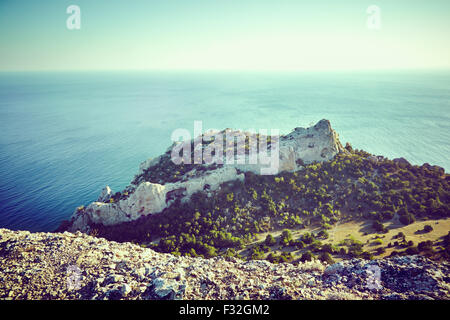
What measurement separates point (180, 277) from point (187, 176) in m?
20.8

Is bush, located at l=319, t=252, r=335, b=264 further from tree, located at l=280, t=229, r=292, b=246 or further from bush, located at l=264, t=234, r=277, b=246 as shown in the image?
bush, located at l=264, t=234, r=277, b=246

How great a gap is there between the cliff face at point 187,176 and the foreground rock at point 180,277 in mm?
11097

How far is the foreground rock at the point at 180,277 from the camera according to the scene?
46.4ft

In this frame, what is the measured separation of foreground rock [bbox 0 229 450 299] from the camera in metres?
14.1

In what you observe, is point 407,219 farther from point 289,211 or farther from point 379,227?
point 289,211

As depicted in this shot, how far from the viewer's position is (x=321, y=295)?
1455 centimetres

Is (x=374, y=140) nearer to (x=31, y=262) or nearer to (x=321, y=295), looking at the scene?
(x=321, y=295)

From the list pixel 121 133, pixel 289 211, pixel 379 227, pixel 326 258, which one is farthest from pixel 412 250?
pixel 121 133

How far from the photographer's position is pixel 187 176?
35000 millimetres

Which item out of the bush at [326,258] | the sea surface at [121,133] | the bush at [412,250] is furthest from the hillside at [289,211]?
the sea surface at [121,133]

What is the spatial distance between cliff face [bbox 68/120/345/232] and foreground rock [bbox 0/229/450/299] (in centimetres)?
1110

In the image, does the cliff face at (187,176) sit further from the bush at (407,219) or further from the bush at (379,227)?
the bush at (407,219)
